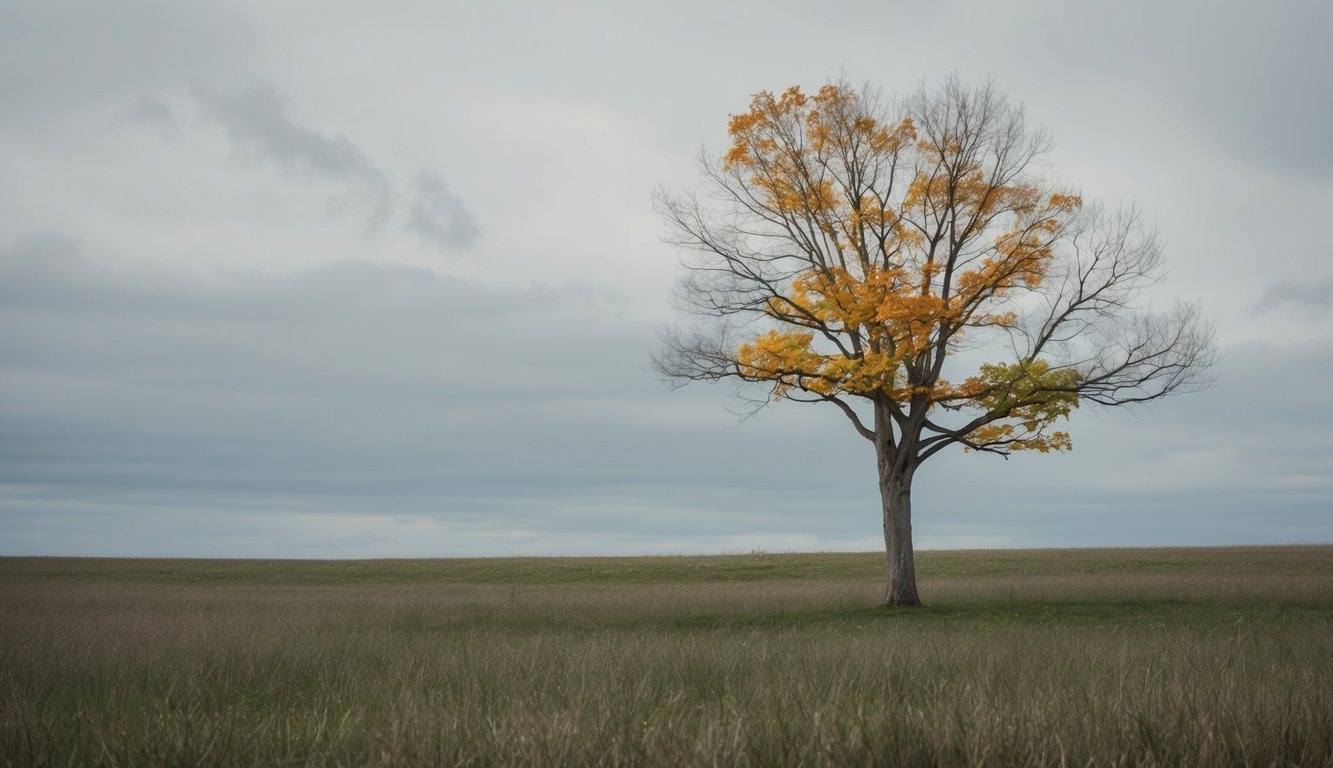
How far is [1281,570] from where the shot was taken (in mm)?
34250

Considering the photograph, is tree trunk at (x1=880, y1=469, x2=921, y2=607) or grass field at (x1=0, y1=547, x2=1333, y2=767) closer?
grass field at (x1=0, y1=547, x2=1333, y2=767)

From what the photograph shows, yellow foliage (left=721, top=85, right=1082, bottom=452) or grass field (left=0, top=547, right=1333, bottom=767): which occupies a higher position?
yellow foliage (left=721, top=85, right=1082, bottom=452)

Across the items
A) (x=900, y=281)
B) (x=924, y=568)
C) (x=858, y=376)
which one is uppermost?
(x=900, y=281)

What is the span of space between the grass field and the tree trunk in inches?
36.5

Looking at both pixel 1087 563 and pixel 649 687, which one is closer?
pixel 649 687

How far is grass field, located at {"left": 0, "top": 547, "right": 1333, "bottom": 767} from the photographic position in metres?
4.95

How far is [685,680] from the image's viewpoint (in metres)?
8.39

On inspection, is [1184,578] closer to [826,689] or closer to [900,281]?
[900,281]

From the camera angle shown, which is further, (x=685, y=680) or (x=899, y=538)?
(x=899, y=538)

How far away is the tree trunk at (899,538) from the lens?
22.4 meters

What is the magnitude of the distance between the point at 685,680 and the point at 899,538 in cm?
1547

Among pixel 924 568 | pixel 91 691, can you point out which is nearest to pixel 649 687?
pixel 91 691

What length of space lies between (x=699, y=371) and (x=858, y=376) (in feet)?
13.8

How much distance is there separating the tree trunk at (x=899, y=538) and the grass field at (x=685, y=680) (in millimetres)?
927
